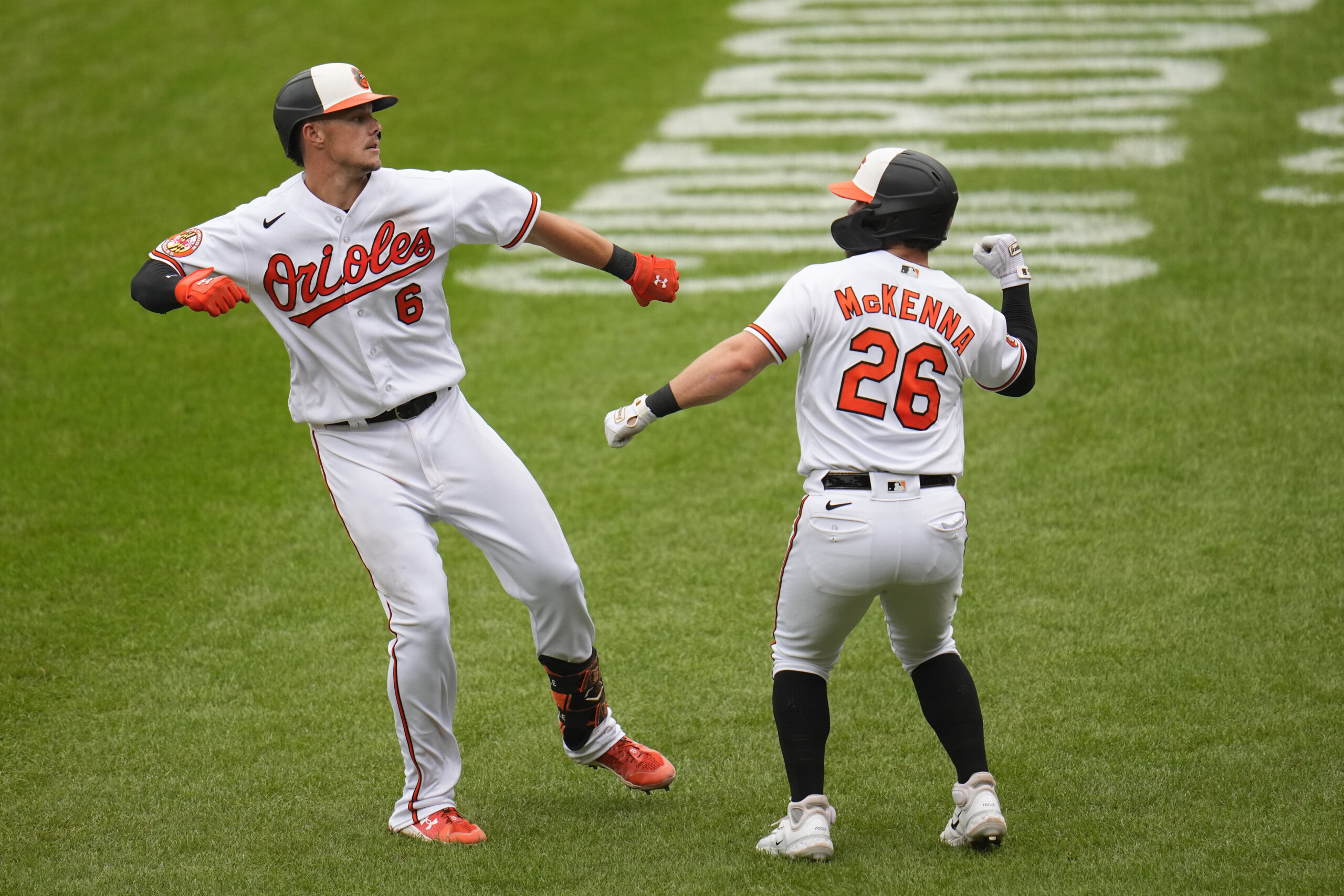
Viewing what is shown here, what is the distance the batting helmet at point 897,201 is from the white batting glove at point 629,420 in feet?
2.35

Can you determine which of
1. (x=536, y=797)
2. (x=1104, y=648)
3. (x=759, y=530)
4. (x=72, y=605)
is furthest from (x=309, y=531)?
(x=1104, y=648)

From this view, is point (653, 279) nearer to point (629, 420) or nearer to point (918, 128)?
point (629, 420)

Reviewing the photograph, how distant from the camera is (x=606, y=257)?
4371mm

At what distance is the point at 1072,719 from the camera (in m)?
4.71

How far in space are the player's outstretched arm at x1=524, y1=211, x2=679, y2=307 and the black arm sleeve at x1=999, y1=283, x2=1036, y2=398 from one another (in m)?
1.06

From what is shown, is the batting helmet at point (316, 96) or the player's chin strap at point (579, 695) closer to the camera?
the batting helmet at point (316, 96)

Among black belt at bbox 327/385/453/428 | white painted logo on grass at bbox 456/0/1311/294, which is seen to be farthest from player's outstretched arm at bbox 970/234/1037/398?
white painted logo on grass at bbox 456/0/1311/294

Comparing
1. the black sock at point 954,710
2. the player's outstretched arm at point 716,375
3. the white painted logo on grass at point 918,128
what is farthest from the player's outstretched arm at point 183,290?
the white painted logo on grass at point 918,128

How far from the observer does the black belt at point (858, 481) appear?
366 centimetres

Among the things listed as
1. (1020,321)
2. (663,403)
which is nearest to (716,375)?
(663,403)

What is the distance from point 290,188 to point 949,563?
2.22 m

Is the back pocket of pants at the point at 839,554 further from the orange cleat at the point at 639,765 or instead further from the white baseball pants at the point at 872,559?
the orange cleat at the point at 639,765

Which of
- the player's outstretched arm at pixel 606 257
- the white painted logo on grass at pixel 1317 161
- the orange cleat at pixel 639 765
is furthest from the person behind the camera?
the white painted logo on grass at pixel 1317 161

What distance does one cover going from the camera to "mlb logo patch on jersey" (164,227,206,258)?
387 centimetres
